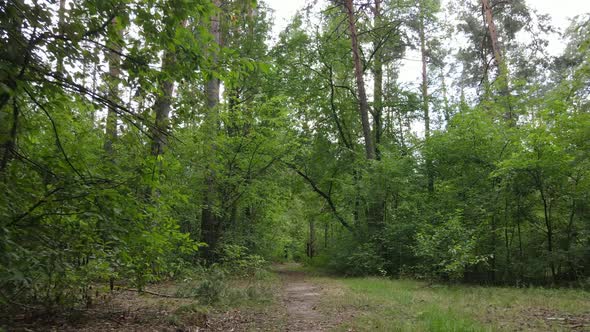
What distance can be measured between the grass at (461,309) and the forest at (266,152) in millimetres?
1997

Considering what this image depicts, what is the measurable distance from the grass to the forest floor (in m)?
0.01

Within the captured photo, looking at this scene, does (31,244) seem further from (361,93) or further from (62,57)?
(361,93)

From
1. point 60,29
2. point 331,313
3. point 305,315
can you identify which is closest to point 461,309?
point 331,313

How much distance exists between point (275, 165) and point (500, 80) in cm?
894

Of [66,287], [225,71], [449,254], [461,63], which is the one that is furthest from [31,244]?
[461,63]

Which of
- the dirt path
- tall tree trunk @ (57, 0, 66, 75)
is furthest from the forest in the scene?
the dirt path

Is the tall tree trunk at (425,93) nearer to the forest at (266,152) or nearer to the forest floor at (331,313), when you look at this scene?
the forest at (266,152)

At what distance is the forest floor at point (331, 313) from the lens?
207 inches

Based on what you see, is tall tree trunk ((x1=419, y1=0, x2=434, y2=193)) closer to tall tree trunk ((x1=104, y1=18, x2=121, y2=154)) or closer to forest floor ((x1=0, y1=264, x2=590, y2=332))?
forest floor ((x1=0, y1=264, x2=590, y2=332))

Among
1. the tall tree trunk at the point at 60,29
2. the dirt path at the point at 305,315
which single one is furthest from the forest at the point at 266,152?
the dirt path at the point at 305,315

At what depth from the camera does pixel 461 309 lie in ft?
22.2

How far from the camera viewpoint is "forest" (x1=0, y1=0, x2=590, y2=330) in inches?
146

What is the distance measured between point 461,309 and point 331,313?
7.45 feet

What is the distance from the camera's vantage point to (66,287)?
16.5ft
